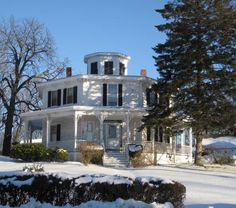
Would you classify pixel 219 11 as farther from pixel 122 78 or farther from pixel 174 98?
pixel 122 78

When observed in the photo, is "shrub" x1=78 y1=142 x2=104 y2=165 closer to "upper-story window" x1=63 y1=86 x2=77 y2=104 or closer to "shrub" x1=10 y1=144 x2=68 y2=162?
"shrub" x1=10 y1=144 x2=68 y2=162

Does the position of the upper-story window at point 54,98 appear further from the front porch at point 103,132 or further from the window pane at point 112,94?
the window pane at point 112,94

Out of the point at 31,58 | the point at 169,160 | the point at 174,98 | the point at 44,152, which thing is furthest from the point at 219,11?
the point at 31,58

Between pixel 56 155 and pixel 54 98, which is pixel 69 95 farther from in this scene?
pixel 56 155

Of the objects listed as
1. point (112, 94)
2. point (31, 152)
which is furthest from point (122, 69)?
point (31, 152)

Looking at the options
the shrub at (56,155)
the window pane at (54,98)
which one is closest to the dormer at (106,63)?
the window pane at (54,98)

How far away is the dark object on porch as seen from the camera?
43.7 ft

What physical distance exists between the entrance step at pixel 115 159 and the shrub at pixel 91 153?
862 millimetres

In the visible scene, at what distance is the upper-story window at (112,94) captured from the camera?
3922 cm

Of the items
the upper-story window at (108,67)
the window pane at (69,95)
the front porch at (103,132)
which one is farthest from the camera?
the upper-story window at (108,67)

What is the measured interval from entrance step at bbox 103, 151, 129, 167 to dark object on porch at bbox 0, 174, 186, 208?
19.9m

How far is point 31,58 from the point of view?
47719mm

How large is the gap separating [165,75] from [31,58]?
17944 mm

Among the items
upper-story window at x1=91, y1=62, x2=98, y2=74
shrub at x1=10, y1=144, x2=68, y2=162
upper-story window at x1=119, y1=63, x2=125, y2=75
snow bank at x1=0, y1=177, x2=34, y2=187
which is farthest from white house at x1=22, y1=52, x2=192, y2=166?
snow bank at x1=0, y1=177, x2=34, y2=187
